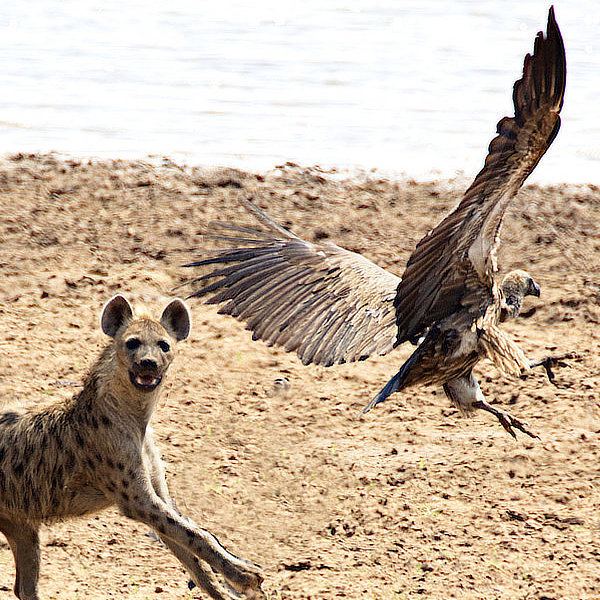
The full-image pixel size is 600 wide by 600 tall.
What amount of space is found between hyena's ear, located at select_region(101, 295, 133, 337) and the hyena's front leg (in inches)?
26.3

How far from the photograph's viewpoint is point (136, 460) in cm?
434

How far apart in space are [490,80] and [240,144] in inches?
186

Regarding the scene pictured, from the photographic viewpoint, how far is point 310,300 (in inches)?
213

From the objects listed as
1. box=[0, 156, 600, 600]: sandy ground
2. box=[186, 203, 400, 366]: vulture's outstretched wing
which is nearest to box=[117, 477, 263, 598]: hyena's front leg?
box=[0, 156, 600, 600]: sandy ground

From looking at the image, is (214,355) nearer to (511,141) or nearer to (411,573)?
(411,573)

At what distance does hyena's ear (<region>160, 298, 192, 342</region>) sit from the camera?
14.8ft

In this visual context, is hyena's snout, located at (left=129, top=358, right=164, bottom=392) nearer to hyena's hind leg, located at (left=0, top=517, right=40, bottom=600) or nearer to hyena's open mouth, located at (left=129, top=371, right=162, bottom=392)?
hyena's open mouth, located at (left=129, top=371, right=162, bottom=392)

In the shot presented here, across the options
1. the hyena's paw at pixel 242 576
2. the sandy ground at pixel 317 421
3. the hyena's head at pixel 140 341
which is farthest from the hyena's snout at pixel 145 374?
the sandy ground at pixel 317 421

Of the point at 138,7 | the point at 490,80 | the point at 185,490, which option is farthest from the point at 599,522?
the point at 138,7

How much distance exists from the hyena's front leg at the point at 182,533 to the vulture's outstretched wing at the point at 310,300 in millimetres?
1258

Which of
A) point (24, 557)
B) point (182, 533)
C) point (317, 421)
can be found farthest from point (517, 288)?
point (24, 557)

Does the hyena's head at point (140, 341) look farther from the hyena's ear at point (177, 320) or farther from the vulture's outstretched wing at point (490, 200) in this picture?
the vulture's outstretched wing at point (490, 200)

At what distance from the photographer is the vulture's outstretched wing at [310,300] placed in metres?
5.23

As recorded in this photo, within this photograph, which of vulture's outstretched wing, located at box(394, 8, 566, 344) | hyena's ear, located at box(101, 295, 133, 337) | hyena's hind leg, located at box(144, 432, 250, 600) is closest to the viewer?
vulture's outstretched wing, located at box(394, 8, 566, 344)
